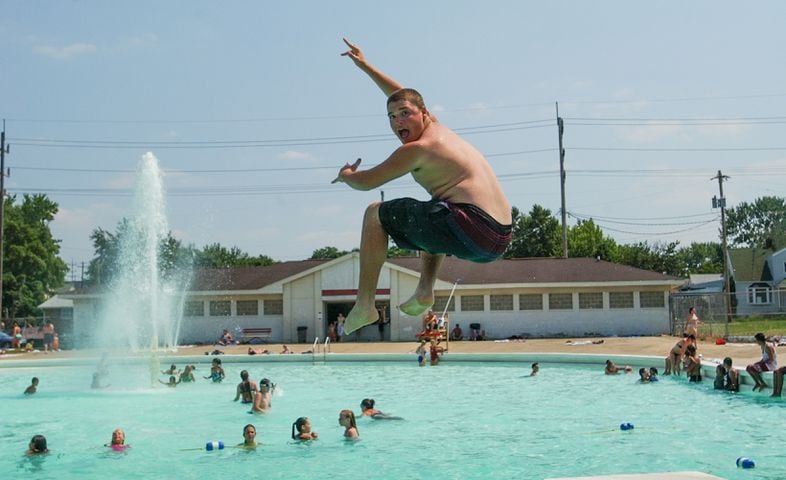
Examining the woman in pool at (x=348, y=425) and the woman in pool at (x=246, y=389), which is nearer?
the woman in pool at (x=348, y=425)

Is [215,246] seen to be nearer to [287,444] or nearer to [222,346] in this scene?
[222,346]

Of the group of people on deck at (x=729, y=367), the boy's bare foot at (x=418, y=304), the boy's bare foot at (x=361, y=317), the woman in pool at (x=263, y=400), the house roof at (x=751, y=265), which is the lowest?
the woman in pool at (x=263, y=400)

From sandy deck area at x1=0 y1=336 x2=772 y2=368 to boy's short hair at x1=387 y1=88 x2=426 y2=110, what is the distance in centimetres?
2348

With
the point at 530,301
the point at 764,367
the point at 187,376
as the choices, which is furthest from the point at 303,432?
the point at 530,301

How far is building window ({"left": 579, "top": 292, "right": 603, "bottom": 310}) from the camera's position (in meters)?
39.5

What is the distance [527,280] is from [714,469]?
2650cm

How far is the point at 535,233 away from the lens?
68438 mm

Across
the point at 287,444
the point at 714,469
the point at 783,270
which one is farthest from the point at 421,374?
the point at 783,270

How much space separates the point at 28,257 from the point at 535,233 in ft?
126

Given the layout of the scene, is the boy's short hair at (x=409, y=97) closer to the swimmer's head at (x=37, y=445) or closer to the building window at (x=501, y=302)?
the swimmer's head at (x=37, y=445)

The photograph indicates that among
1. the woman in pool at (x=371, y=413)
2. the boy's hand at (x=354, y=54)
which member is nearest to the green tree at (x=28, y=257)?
the woman in pool at (x=371, y=413)

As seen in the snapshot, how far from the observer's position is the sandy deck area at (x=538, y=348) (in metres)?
28.8

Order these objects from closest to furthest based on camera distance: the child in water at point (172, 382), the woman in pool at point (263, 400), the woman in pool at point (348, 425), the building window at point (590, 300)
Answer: the woman in pool at point (348, 425) → the woman in pool at point (263, 400) → the child in water at point (172, 382) → the building window at point (590, 300)

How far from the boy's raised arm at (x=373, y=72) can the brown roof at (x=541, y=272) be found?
32.2 meters
